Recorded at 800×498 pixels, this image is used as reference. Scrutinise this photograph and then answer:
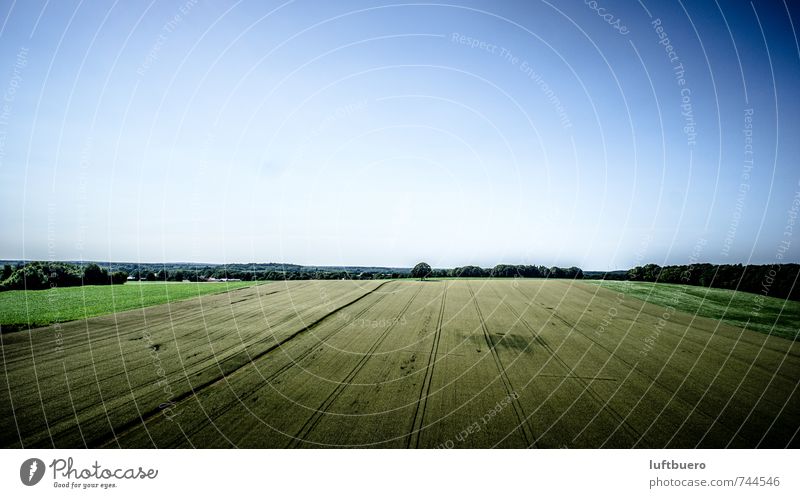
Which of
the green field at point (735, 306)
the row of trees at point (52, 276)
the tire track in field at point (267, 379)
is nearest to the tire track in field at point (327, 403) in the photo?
the tire track in field at point (267, 379)

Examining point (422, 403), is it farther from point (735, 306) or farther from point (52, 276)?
point (52, 276)

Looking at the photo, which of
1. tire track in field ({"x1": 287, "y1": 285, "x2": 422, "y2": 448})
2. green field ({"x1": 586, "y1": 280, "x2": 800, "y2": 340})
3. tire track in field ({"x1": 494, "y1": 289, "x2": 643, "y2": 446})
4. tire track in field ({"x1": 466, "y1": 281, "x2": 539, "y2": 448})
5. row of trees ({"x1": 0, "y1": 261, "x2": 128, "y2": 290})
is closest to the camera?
tire track in field ({"x1": 287, "y1": 285, "x2": 422, "y2": 448})

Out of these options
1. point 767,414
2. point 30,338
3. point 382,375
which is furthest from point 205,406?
point 767,414

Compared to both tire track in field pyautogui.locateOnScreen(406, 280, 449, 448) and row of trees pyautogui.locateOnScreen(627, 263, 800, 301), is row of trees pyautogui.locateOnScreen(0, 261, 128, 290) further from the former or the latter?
row of trees pyautogui.locateOnScreen(627, 263, 800, 301)

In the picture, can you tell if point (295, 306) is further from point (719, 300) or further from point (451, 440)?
point (719, 300)

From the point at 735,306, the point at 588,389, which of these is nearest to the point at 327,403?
the point at 588,389

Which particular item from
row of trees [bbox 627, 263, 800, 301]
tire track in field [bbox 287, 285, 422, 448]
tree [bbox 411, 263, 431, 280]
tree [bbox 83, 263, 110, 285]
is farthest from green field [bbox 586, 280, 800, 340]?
tree [bbox 83, 263, 110, 285]
